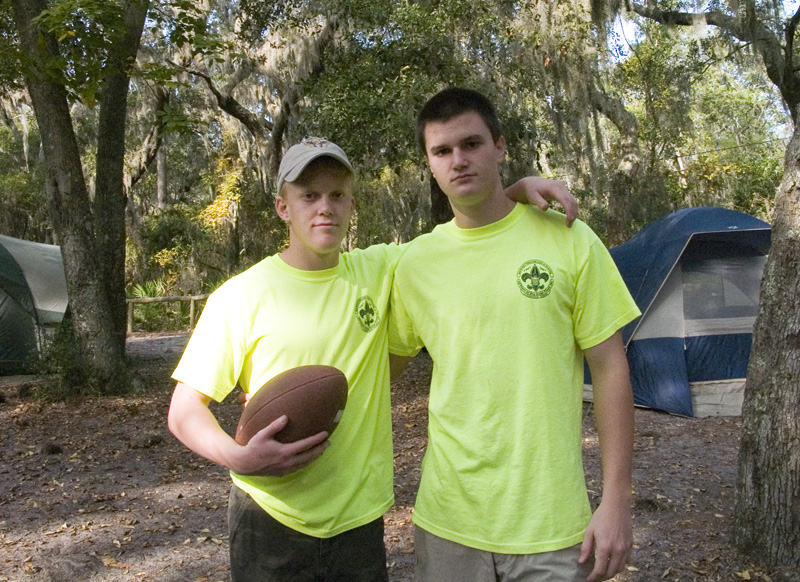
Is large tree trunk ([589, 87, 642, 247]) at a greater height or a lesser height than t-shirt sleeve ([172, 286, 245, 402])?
greater

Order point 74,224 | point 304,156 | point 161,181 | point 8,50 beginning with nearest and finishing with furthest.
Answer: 1. point 304,156
2. point 8,50
3. point 74,224
4. point 161,181

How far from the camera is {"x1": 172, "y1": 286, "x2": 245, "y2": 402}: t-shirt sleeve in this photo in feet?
6.96

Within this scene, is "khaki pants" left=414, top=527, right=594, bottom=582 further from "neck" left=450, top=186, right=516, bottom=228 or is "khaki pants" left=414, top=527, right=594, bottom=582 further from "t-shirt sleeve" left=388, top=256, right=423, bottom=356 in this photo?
"neck" left=450, top=186, right=516, bottom=228

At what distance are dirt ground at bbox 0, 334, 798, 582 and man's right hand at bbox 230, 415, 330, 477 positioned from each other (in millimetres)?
2407

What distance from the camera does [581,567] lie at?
1.94 metres

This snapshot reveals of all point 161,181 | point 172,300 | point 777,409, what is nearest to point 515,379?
point 777,409

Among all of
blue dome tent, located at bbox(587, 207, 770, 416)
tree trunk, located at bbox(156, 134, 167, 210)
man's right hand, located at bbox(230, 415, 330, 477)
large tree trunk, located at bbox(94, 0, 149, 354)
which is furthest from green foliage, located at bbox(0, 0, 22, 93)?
tree trunk, located at bbox(156, 134, 167, 210)

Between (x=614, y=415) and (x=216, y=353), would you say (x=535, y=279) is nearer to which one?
(x=614, y=415)

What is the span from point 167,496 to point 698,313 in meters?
5.79

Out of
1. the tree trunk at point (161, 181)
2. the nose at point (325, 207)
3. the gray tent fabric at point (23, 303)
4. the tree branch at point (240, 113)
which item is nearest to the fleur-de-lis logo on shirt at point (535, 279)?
the nose at point (325, 207)

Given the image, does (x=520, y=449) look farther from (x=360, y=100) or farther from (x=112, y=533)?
(x=360, y=100)

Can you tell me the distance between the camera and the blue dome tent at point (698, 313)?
8.30m

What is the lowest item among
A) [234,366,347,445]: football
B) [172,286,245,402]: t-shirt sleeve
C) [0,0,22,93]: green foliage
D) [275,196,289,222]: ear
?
[234,366,347,445]: football

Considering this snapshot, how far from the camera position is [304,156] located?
7.45 feet
